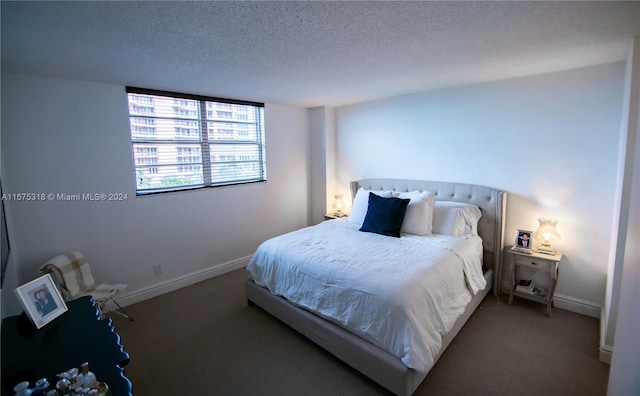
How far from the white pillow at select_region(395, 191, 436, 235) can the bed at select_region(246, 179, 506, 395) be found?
74 mm

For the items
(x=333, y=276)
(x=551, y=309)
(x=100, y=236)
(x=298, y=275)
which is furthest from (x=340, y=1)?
(x=551, y=309)

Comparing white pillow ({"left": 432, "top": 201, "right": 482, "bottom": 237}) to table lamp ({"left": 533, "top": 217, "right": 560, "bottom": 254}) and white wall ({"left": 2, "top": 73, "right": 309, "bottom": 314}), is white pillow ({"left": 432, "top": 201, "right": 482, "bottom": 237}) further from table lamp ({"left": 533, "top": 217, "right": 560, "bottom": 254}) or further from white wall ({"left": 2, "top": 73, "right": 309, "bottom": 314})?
white wall ({"left": 2, "top": 73, "right": 309, "bottom": 314})

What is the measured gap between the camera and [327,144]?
4555mm

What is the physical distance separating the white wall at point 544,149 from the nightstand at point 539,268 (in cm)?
23

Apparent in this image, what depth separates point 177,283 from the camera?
346 centimetres

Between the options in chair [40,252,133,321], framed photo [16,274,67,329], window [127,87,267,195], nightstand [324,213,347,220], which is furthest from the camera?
nightstand [324,213,347,220]

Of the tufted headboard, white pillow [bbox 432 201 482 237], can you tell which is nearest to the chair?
white pillow [bbox 432 201 482 237]

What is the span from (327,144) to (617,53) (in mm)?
3179

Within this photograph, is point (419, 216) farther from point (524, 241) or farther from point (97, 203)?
point (97, 203)

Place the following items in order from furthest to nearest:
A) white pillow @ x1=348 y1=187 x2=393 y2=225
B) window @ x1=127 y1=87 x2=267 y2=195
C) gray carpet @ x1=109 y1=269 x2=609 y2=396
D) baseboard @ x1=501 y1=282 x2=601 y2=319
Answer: white pillow @ x1=348 y1=187 x2=393 y2=225, window @ x1=127 y1=87 x2=267 y2=195, baseboard @ x1=501 y1=282 x2=601 y2=319, gray carpet @ x1=109 y1=269 x2=609 y2=396

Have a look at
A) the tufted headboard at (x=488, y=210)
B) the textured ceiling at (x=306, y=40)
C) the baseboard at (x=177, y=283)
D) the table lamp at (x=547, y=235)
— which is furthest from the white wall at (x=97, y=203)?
the table lamp at (x=547, y=235)

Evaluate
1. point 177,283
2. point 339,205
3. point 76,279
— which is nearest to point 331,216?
point 339,205

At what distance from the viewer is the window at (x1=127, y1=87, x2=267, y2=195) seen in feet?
10.4

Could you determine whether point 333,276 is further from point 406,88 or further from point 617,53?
point 617,53
